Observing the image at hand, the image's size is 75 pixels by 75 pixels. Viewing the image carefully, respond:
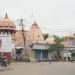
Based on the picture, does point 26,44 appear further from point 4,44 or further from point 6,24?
point 4,44

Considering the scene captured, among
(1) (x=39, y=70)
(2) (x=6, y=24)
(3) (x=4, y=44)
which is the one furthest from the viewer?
(2) (x=6, y=24)

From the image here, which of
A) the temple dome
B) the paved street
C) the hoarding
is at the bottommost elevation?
the paved street

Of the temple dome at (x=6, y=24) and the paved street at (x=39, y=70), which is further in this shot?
the temple dome at (x=6, y=24)

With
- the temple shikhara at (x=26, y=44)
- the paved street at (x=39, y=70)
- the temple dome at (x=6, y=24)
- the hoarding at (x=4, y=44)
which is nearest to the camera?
the paved street at (x=39, y=70)

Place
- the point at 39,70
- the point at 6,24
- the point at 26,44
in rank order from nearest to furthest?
1. the point at 39,70
2. the point at 6,24
3. the point at 26,44

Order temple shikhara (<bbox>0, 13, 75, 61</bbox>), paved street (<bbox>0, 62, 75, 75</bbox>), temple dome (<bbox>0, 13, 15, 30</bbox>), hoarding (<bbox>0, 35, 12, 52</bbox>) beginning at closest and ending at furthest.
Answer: paved street (<bbox>0, 62, 75, 75</bbox>)
hoarding (<bbox>0, 35, 12, 52</bbox>)
temple dome (<bbox>0, 13, 15, 30</bbox>)
temple shikhara (<bbox>0, 13, 75, 61</bbox>)

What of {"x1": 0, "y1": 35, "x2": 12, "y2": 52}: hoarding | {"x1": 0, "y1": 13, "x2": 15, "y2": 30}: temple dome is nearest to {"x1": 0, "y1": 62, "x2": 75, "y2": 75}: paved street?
{"x1": 0, "y1": 35, "x2": 12, "y2": 52}: hoarding

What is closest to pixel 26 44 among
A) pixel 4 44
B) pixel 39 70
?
pixel 4 44

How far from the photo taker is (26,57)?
60.0 m

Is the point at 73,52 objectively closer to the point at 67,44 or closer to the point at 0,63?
the point at 67,44

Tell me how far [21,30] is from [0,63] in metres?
33.5

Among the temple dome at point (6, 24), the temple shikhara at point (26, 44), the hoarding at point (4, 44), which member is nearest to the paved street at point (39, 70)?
the hoarding at point (4, 44)

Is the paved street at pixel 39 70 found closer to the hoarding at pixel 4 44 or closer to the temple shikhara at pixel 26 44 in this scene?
the hoarding at pixel 4 44

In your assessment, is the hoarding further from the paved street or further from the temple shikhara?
the temple shikhara
